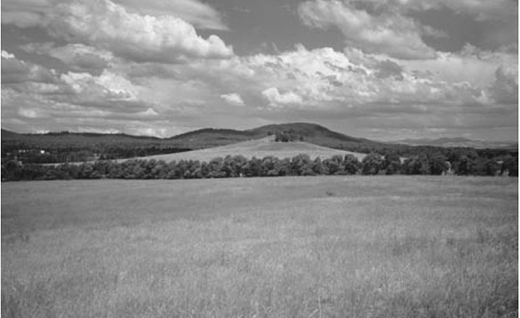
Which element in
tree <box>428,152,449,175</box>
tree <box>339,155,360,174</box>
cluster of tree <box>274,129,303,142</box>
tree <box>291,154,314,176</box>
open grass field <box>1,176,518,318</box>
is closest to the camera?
open grass field <box>1,176,518,318</box>

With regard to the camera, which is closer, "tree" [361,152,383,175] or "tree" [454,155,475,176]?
"tree" [454,155,475,176]

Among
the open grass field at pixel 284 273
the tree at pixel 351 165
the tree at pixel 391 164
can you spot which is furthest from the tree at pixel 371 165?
the open grass field at pixel 284 273

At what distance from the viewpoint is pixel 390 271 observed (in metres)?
8.26

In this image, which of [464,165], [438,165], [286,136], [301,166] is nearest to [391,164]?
[438,165]

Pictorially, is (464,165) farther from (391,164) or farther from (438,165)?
(391,164)

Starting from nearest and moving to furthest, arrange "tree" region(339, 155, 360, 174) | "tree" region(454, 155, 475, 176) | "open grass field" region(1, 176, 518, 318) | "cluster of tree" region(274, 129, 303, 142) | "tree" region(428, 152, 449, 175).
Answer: "open grass field" region(1, 176, 518, 318) → "tree" region(454, 155, 475, 176) → "tree" region(428, 152, 449, 175) → "tree" region(339, 155, 360, 174) → "cluster of tree" region(274, 129, 303, 142)

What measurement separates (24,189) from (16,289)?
6497 centimetres

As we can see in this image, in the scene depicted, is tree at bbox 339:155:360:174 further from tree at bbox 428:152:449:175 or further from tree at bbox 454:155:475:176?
tree at bbox 454:155:475:176

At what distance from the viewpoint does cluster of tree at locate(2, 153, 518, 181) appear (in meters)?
79.6

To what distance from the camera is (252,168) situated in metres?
88.2

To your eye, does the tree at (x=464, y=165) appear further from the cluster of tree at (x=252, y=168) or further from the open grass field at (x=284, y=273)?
the open grass field at (x=284, y=273)

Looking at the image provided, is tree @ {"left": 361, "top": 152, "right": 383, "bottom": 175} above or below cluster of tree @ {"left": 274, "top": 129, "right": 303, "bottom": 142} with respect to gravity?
below

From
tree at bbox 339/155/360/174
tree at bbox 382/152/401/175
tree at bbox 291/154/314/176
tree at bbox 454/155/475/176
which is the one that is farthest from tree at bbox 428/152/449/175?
tree at bbox 291/154/314/176

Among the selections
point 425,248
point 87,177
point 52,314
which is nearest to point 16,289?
point 52,314
